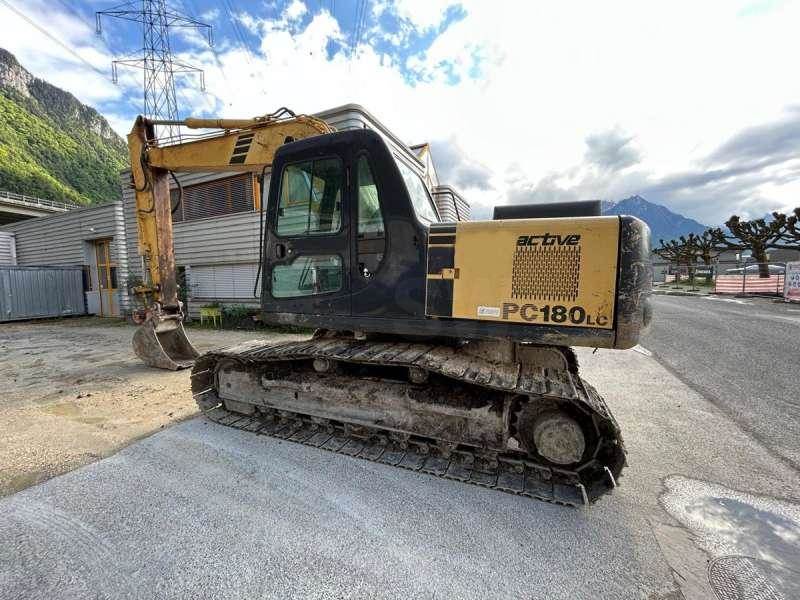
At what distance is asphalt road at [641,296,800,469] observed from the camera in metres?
3.96

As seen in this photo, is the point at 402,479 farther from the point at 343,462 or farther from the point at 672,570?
the point at 672,570

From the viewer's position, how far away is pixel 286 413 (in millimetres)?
3627

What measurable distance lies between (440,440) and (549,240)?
72.4 inches

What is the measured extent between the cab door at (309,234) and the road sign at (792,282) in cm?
2106

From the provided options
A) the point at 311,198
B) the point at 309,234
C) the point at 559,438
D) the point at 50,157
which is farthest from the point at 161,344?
the point at 50,157

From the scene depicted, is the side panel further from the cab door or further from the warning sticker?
the cab door

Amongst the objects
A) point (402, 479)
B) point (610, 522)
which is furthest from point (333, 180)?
point (610, 522)

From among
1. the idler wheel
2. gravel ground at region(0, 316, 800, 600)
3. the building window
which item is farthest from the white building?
gravel ground at region(0, 316, 800, 600)

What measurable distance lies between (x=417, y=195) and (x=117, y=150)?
123474 millimetres

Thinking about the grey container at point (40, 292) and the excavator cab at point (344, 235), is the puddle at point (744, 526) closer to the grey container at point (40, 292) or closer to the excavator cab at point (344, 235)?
the excavator cab at point (344, 235)

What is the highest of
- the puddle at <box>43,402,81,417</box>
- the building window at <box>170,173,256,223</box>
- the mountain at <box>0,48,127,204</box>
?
the mountain at <box>0,48,127,204</box>

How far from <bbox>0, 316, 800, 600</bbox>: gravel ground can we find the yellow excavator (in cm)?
29

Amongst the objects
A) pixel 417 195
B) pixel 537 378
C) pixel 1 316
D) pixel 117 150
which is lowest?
pixel 1 316

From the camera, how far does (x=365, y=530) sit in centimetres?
230
